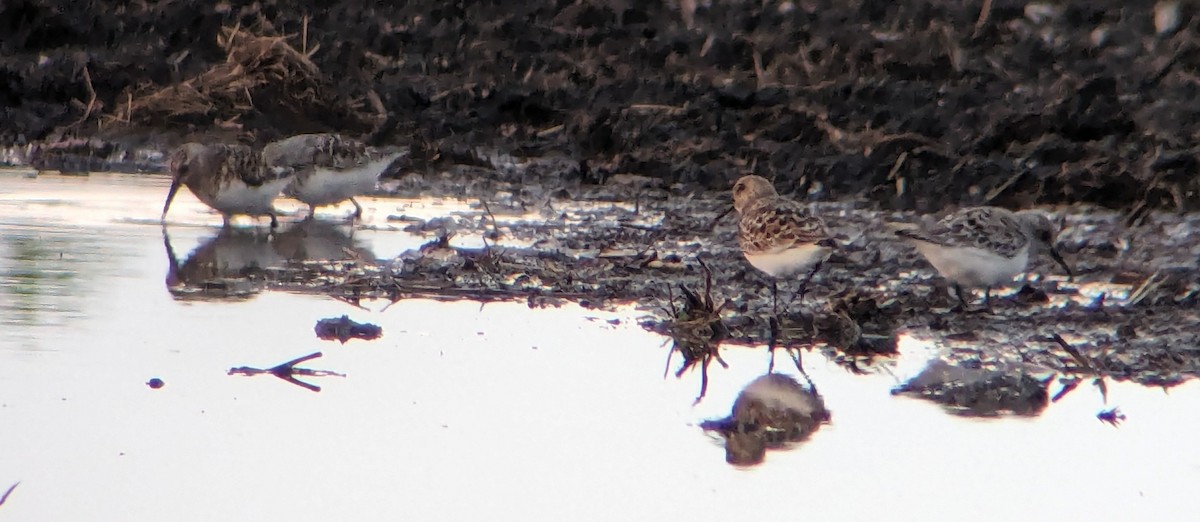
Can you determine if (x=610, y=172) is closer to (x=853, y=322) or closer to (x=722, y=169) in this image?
(x=722, y=169)

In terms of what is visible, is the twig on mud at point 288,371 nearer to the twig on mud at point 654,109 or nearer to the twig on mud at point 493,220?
the twig on mud at point 493,220

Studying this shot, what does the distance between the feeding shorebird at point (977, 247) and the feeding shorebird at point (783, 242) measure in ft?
1.39

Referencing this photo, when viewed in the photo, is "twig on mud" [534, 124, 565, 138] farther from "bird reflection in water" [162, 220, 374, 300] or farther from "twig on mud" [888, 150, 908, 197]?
"twig on mud" [888, 150, 908, 197]

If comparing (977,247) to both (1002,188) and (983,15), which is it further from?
(983,15)

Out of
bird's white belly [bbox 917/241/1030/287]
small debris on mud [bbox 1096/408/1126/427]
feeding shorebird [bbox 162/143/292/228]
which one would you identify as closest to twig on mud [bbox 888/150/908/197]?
bird's white belly [bbox 917/241/1030/287]

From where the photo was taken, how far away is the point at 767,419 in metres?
5.69

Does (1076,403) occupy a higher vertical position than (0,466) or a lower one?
higher

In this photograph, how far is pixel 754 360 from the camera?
6512 mm

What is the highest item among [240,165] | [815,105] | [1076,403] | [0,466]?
[815,105]

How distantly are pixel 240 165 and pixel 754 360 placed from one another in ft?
15.3

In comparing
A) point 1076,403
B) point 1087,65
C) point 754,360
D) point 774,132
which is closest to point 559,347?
point 754,360

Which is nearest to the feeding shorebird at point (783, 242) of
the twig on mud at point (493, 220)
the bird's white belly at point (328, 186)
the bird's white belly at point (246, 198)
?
the twig on mud at point (493, 220)

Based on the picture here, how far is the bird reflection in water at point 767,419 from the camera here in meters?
5.38

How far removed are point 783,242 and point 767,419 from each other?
2.10 metres
